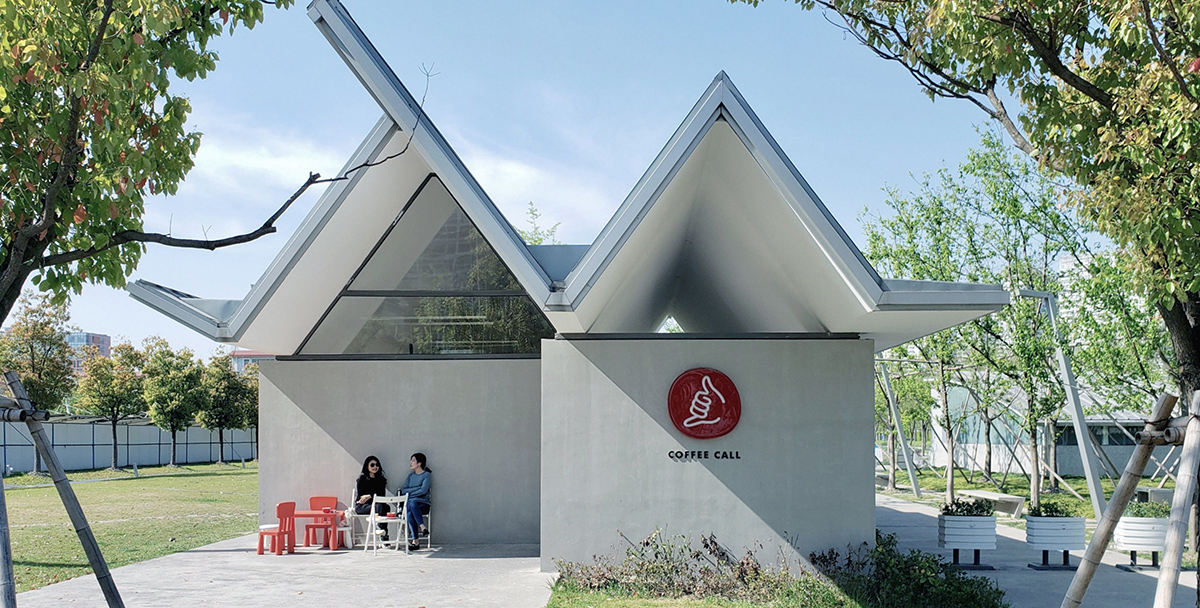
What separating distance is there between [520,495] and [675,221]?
18.6 ft

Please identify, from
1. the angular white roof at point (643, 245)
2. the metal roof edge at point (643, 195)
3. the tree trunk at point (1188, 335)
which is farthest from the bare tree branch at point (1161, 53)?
the metal roof edge at point (643, 195)

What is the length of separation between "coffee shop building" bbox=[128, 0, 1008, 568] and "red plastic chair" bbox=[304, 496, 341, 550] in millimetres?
286

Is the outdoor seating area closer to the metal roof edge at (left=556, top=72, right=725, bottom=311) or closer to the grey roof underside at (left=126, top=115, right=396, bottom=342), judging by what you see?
the grey roof underside at (left=126, top=115, right=396, bottom=342)

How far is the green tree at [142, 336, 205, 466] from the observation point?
40.3 meters

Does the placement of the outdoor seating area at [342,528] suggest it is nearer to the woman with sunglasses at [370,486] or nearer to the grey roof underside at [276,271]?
the woman with sunglasses at [370,486]

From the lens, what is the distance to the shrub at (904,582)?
10062 mm

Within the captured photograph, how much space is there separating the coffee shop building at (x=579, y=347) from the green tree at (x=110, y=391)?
29.9 m

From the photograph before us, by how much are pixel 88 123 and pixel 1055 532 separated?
13379 millimetres

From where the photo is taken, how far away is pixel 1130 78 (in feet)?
26.9

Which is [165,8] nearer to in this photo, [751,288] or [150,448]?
[751,288]

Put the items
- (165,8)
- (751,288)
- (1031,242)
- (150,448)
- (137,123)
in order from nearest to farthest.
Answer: (165,8) → (137,123) → (751,288) → (1031,242) → (150,448)

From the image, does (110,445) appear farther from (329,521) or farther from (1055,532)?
(1055,532)

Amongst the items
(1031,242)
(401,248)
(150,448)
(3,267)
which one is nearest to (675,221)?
Result: (401,248)

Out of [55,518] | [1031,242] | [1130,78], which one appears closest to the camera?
[1130,78]
